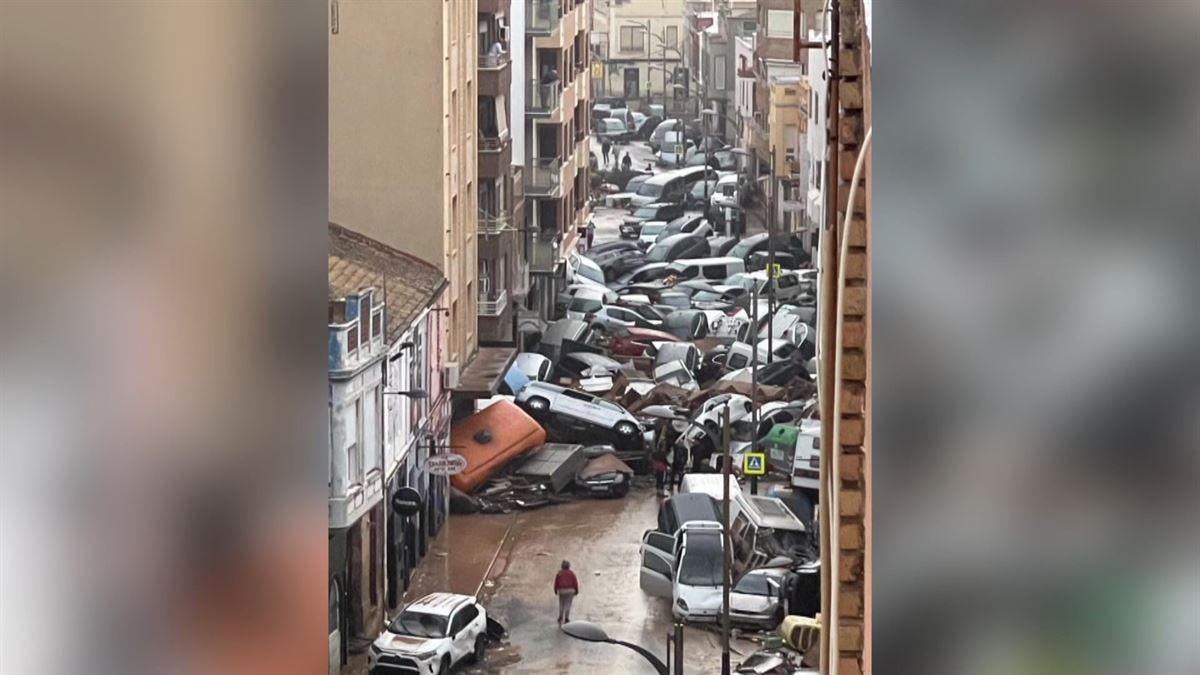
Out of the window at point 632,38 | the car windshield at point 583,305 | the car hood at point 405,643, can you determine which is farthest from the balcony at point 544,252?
the car hood at point 405,643

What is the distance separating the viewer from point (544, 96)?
781 cm

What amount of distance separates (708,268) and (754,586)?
6.66 feet

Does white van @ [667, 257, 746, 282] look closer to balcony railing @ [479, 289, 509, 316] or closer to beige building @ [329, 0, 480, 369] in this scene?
balcony railing @ [479, 289, 509, 316]

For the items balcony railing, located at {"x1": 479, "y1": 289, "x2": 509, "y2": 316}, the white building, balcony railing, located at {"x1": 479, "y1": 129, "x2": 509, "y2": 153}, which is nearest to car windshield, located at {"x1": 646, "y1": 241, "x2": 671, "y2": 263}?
balcony railing, located at {"x1": 479, "y1": 289, "x2": 509, "y2": 316}

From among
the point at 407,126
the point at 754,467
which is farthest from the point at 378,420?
the point at 754,467

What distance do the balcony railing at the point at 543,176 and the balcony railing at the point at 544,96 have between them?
197 millimetres

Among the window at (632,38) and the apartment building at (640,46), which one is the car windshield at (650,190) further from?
the window at (632,38)

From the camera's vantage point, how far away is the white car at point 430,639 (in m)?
6.36

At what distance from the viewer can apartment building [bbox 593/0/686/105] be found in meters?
8.34
